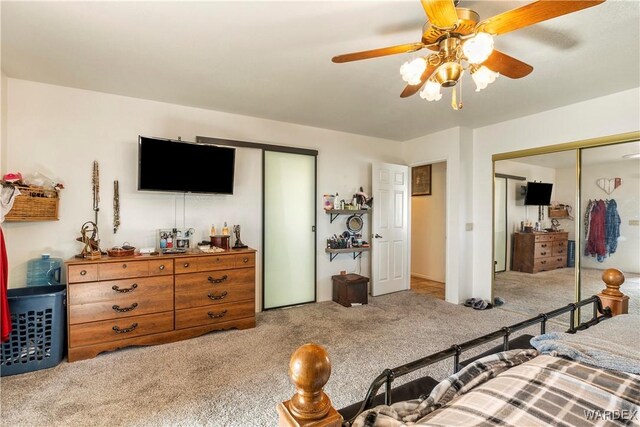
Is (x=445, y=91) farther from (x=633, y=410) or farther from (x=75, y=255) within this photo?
(x=75, y=255)

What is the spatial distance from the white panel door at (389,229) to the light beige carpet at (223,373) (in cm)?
105

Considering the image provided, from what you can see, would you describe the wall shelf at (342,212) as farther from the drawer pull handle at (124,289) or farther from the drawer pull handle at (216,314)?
the drawer pull handle at (124,289)

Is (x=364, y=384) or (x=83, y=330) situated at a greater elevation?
(x=83, y=330)

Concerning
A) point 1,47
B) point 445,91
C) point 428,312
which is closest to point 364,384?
point 428,312

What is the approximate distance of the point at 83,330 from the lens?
245 cm

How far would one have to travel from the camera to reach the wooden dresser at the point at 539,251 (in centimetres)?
344

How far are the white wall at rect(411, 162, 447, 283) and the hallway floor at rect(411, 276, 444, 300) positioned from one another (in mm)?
171

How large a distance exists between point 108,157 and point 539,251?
499 centimetres

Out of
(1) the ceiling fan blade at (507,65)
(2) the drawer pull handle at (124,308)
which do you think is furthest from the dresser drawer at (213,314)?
(1) the ceiling fan blade at (507,65)

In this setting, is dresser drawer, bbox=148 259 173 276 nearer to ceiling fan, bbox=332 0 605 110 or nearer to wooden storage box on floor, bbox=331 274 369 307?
wooden storage box on floor, bbox=331 274 369 307

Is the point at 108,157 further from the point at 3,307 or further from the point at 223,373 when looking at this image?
the point at 223,373

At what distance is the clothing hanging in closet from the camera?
3066mm

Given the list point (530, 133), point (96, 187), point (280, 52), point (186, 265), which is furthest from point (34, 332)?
point (530, 133)

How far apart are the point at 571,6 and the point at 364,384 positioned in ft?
7.78
